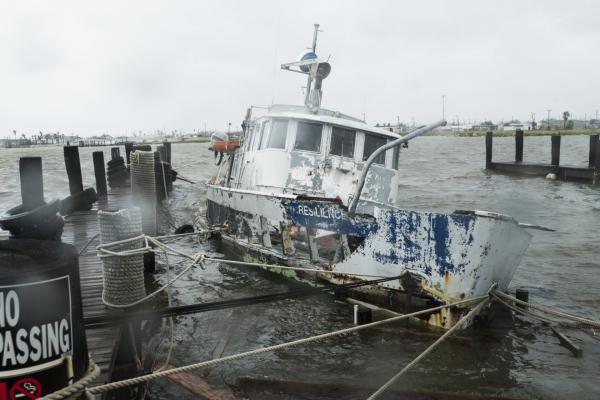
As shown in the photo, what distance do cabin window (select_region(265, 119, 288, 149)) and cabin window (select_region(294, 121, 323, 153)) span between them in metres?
0.33

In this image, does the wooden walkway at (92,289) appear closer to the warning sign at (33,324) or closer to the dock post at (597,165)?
the warning sign at (33,324)

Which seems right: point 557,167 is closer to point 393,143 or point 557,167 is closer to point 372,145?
point 372,145

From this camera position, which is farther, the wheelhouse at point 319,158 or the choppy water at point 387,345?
the wheelhouse at point 319,158

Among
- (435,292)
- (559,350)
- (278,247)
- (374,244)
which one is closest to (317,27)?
(278,247)

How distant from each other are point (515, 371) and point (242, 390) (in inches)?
140

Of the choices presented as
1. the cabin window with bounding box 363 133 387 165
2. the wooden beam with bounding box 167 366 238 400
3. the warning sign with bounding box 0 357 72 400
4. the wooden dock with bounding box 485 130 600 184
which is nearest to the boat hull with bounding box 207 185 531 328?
the wooden beam with bounding box 167 366 238 400

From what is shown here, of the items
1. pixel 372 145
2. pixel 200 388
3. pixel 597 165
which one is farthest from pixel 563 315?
pixel 597 165

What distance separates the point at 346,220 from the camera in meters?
7.48

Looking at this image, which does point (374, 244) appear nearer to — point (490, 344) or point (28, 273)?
point (490, 344)

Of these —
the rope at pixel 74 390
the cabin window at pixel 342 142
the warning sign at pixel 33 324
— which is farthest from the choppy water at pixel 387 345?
the warning sign at pixel 33 324

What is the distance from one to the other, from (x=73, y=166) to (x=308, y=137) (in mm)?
8664

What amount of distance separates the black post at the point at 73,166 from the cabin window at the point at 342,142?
28.5ft

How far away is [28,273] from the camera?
2004 millimetres

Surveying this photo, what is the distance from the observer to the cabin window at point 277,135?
10.3 metres
